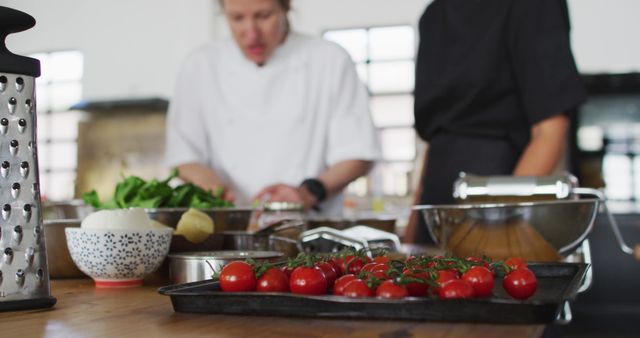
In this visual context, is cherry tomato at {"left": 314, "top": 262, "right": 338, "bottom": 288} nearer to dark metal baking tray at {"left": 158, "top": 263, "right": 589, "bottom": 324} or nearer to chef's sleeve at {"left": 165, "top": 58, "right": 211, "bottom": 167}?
dark metal baking tray at {"left": 158, "top": 263, "right": 589, "bottom": 324}

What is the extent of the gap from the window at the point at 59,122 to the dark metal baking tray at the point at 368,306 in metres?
7.19

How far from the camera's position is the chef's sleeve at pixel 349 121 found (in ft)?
7.15

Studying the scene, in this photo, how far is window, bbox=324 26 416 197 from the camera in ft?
21.7

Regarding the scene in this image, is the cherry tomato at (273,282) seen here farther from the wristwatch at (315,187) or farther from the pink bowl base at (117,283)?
the wristwatch at (315,187)

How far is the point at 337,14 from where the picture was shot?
6.60m

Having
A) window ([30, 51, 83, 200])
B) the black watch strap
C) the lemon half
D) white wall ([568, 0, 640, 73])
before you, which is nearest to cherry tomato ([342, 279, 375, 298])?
the lemon half

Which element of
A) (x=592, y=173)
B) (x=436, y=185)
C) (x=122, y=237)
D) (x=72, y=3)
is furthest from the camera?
(x=72, y=3)

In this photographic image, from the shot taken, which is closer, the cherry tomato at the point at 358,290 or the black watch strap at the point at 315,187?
the cherry tomato at the point at 358,290

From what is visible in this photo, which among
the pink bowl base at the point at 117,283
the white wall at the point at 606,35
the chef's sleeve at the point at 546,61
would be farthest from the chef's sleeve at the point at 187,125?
the white wall at the point at 606,35

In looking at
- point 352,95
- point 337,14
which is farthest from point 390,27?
point 352,95

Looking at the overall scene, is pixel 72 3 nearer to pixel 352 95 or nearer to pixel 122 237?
pixel 352 95

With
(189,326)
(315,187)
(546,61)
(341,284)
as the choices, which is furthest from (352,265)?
(315,187)

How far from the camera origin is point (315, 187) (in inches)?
78.4

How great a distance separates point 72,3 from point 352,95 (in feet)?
19.8
